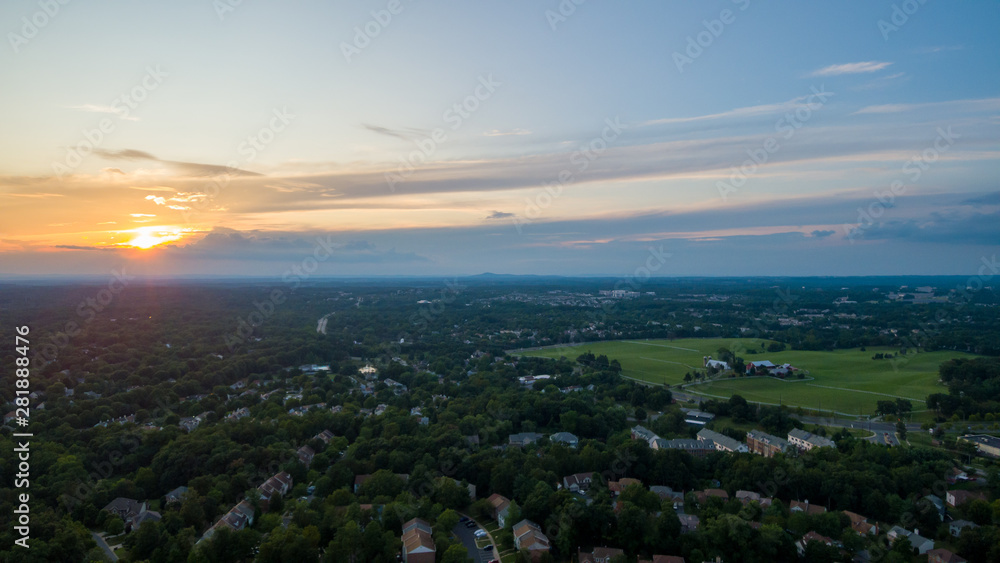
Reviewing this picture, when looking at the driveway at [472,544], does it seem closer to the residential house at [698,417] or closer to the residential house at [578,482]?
the residential house at [578,482]

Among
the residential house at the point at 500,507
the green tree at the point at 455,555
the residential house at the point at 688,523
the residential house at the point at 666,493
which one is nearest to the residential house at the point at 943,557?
the residential house at the point at 688,523

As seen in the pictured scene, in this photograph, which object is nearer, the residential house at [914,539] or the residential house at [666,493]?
the residential house at [914,539]

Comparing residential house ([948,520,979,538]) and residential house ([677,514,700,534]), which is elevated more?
residential house ([948,520,979,538])

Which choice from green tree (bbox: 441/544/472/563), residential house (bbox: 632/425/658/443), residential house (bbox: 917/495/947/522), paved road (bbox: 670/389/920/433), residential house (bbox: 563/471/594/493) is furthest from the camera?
paved road (bbox: 670/389/920/433)

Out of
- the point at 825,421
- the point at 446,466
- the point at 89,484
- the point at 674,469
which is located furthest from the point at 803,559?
the point at 89,484

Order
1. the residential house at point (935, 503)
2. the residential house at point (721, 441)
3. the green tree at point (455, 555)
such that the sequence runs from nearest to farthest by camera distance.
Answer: the green tree at point (455, 555), the residential house at point (935, 503), the residential house at point (721, 441)

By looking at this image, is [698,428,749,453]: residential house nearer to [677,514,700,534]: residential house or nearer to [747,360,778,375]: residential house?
[677,514,700,534]: residential house

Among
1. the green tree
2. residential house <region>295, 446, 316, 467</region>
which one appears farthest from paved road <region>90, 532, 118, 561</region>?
the green tree
